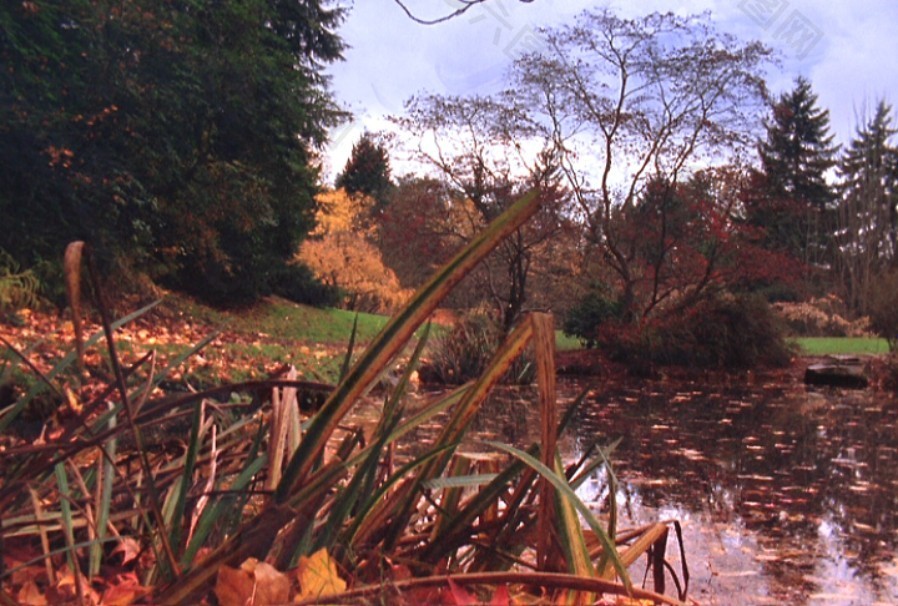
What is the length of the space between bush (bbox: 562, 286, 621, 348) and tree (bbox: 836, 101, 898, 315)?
15.1 meters

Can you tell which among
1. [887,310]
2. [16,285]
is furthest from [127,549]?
[887,310]

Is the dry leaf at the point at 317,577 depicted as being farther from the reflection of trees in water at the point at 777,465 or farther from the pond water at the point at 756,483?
the reflection of trees in water at the point at 777,465

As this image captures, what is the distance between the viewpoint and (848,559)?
338 cm

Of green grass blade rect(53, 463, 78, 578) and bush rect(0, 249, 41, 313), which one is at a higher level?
green grass blade rect(53, 463, 78, 578)

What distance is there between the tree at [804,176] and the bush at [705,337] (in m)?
13.8

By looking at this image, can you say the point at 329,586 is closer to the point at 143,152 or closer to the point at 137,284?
the point at 143,152

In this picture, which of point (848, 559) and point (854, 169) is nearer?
point (848, 559)

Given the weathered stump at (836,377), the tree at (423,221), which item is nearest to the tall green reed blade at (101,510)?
the weathered stump at (836,377)

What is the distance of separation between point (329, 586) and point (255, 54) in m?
17.4

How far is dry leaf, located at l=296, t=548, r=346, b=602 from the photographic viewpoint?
2.47 feet

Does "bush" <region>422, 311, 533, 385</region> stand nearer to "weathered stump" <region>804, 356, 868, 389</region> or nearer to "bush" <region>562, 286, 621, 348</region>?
"bush" <region>562, 286, 621, 348</region>

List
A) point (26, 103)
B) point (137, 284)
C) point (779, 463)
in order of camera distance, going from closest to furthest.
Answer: point (779, 463) < point (26, 103) < point (137, 284)

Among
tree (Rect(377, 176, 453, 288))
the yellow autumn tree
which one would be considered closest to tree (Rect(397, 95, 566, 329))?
tree (Rect(377, 176, 453, 288))

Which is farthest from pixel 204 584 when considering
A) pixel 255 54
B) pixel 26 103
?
pixel 255 54
